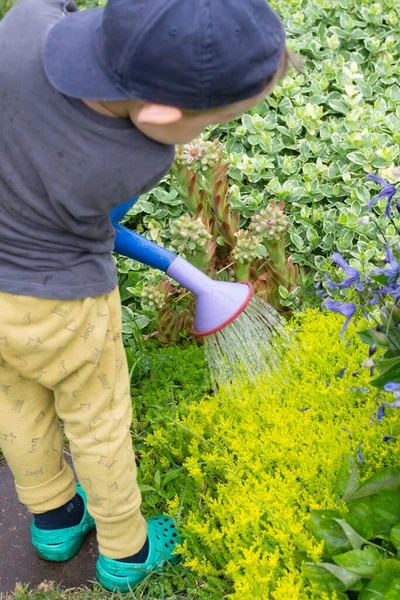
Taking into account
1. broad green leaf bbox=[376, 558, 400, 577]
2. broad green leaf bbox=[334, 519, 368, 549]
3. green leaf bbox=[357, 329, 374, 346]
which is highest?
green leaf bbox=[357, 329, 374, 346]

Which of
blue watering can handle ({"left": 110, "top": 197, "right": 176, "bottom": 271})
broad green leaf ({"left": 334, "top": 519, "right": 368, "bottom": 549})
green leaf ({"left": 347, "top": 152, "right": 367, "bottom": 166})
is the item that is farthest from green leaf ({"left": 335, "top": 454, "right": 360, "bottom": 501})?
green leaf ({"left": 347, "top": 152, "right": 367, "bottom": 166})

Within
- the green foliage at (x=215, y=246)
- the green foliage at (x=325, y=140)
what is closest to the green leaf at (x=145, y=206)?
the green foliage at (x=325, y=140)

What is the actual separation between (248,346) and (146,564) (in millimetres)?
694

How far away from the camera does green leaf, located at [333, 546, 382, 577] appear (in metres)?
1.58

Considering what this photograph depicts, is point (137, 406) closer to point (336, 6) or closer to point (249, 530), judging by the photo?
point (249, 530)

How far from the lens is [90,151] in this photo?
1.27m

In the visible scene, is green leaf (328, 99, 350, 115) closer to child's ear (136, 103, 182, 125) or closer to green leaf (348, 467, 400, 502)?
green leaf (348, 467, 400, 502)

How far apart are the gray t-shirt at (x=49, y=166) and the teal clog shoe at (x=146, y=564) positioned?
796 millimetres

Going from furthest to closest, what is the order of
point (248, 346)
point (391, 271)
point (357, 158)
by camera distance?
point (357, 158), point (248, 346), point (391, 271)

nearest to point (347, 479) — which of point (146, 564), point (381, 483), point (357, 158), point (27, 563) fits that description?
point (381, 483)

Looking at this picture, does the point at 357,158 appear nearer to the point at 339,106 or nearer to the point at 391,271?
the point at 339,106

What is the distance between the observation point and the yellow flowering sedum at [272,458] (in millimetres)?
1715

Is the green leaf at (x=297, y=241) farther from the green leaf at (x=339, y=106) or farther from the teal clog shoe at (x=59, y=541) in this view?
the teal clog shoe at (x=59, y=541)

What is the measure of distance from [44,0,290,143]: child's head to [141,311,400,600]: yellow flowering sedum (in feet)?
3.21
